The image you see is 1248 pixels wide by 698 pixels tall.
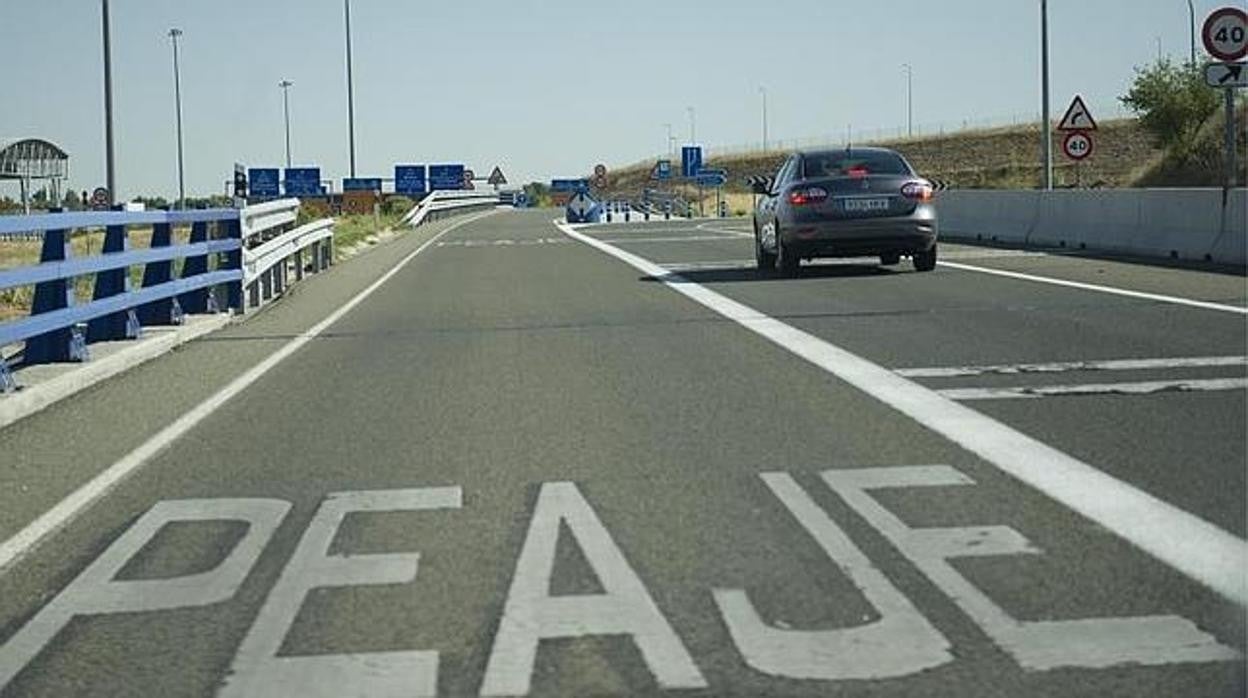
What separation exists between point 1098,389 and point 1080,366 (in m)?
1.12

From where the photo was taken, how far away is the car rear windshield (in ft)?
68.1

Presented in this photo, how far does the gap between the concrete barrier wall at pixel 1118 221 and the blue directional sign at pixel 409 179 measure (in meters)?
69.5

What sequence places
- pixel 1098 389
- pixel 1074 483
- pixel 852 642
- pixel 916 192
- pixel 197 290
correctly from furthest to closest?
pixel 916 192, pixel 197 290, pixel 1098 389, pixel 1074 483, pixel 852 642

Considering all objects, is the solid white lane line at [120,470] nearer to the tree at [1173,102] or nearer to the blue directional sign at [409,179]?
the tree at [1173,102]

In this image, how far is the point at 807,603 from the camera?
220 inches

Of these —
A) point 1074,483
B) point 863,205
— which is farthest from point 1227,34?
point 1074,483

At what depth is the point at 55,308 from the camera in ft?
40.0

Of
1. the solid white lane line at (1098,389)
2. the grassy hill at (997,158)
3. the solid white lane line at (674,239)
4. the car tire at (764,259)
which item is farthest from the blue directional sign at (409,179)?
the solid white lane line at (1098,389)

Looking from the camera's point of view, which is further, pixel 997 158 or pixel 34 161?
pixel 997 158

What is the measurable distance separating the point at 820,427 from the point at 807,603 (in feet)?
11.7

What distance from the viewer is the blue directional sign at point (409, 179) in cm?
10038

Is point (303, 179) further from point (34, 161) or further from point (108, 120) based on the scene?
point (108, 120)

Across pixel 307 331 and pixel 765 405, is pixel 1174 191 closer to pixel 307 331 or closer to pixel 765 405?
pixel 307 331

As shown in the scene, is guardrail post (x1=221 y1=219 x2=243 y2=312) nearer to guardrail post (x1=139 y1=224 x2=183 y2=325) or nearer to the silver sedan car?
guardrail post (x1=139 y1=224 x2=183 y2=325)
